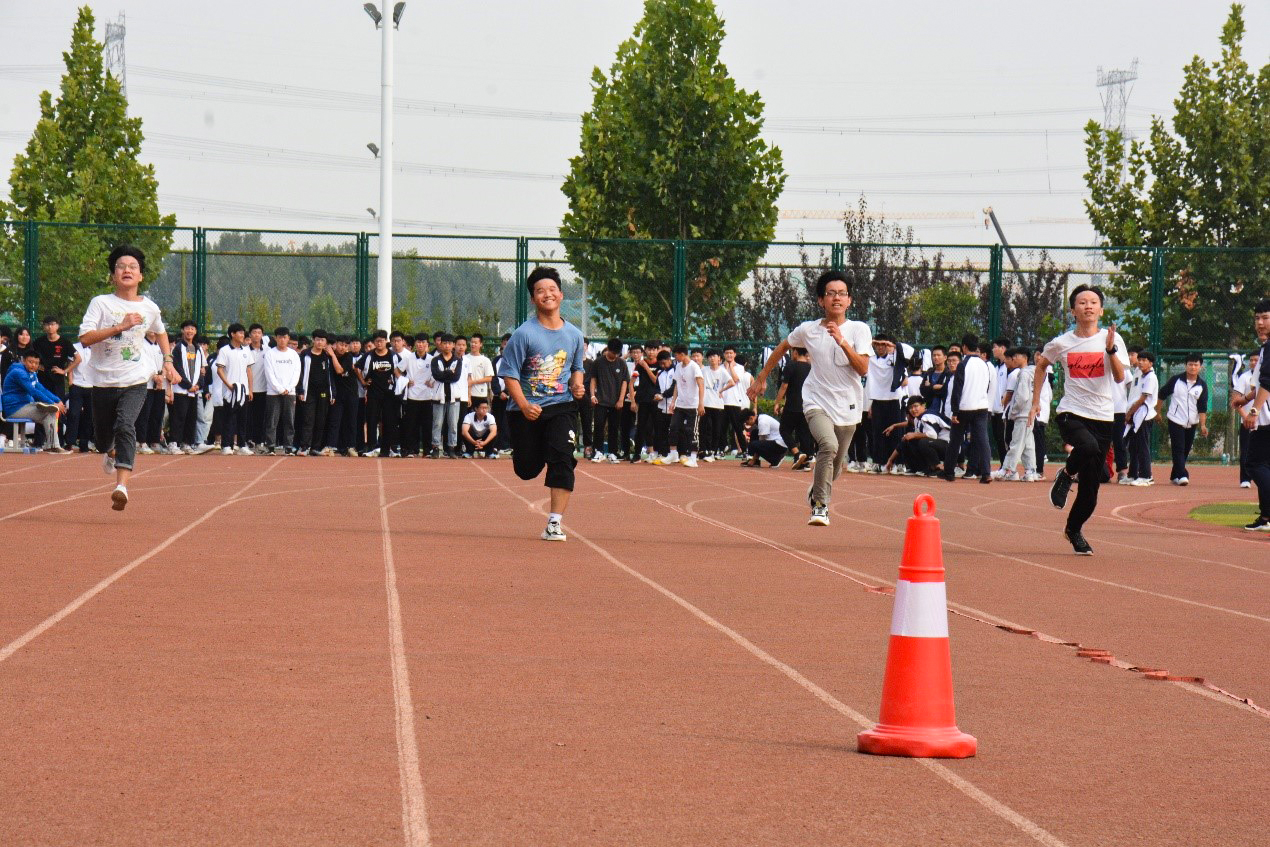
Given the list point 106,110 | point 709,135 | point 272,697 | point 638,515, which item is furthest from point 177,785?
point 106,110

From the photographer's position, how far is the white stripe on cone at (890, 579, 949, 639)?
536 centimetres

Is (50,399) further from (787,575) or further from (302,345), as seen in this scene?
(787,575)

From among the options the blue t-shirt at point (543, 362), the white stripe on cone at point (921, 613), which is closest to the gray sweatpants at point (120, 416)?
the blue t-shirt at point (543, 362)

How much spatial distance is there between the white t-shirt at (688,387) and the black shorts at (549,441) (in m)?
14.3

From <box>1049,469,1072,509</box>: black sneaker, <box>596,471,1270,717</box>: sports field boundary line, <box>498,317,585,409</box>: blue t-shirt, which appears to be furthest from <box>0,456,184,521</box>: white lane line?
<box>1049,469,1072,509</box>: black sneaker

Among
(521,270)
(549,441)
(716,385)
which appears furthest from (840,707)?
(521,270)

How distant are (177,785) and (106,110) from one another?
3790 centimetres

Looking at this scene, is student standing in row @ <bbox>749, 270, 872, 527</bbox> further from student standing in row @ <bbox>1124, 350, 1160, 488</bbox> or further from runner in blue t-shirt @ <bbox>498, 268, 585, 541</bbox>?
student standing in row @ <bbox>1124, 350, 1160, 488</bbox>

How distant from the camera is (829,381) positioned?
1330 cm

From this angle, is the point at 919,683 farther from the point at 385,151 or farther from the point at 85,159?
the point at 85,159

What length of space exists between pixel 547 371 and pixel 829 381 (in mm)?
2415

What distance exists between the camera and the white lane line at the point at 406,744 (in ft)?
14.3

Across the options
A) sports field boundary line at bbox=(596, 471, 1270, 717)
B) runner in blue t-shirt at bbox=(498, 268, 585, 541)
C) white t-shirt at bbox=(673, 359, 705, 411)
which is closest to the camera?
sports field boundary line at bbox=(596, 471, 1270, 717)

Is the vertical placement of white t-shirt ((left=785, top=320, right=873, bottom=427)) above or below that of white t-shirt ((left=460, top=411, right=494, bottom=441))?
above
